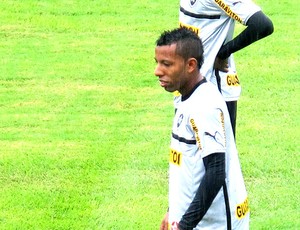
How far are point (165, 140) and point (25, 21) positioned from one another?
6.25 meters

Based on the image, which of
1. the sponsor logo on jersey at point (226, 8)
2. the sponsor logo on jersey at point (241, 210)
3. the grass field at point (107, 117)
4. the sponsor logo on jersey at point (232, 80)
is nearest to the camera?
the sponsor logo on jersey at point (241, 210)

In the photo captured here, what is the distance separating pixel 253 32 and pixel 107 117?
5.12 m

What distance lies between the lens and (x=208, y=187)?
6.31 meters

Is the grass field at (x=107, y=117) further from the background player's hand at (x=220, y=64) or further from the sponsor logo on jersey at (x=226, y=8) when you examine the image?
the sponsor logo on jersey at (x=226, y=8)

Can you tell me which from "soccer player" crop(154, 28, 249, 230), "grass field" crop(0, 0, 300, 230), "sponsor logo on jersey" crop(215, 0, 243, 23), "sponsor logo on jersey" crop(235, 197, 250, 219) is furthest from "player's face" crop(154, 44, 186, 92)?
"grass field" crop(0, 0, 300, 230)

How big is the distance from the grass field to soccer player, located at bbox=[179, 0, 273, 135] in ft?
6.16

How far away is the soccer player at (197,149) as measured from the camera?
20.9 feet

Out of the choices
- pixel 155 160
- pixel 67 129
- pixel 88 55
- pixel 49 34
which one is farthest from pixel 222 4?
pixel 49 34

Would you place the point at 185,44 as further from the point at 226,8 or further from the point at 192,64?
the point at 226,8

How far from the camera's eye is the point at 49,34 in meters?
17.1

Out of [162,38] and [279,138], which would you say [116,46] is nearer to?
[279,138]

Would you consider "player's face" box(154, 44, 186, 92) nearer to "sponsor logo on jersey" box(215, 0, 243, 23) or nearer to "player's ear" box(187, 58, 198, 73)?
"player's ear" box(187, 58, 198, 73)

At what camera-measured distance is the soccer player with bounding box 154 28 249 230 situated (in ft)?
20.9

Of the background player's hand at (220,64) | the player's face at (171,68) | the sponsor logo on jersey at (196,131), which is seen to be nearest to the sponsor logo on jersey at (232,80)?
the background player's hand at (220,64)
